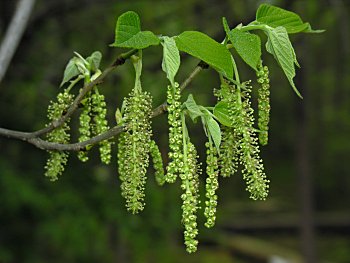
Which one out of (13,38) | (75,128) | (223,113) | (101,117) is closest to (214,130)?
(223,113)

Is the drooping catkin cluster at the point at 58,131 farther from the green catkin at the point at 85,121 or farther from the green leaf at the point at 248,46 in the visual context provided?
the green leaf at the point at 248,46

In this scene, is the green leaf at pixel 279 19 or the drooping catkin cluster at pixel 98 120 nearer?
the green leaf at pixel 279 19

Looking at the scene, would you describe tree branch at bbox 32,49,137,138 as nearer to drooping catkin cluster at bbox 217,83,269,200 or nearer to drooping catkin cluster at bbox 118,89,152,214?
drooping catkin cluster at bbox 118,89,152,214

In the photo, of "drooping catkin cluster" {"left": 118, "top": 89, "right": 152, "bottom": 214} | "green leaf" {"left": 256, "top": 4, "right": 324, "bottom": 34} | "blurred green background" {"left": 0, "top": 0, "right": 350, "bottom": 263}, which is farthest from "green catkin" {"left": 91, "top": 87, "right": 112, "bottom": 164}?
"blurred green background" {"left": 0, "top": 0, "right": 350, "bottom": 263}

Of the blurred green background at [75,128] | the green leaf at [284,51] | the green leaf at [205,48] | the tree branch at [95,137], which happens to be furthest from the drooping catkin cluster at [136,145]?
the blurred green background at [75,128]

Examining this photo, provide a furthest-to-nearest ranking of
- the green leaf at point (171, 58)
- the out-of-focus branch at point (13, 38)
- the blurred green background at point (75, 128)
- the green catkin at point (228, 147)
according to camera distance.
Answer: the blurred green background at point (75, 128) → the out-of-focus branch at point (13, 38) → the green catkin at point (228, 147) → the green leaf at point (171, 58)
